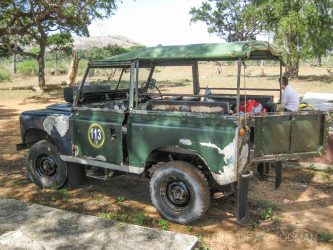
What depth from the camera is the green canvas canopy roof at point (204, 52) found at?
445 centimetres

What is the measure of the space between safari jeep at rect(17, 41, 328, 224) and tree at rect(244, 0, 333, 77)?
21.9 meters

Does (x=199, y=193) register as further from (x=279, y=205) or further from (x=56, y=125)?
(x=56, y=125)

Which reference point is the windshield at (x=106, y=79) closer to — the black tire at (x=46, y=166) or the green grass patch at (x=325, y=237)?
the black tire at (x=46, y=166)

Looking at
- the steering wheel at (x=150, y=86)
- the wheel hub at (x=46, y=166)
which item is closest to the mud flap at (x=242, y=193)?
the steering wheel at (x=150, y=86)

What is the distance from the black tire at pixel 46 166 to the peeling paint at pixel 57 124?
1.07ft

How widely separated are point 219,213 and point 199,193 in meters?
0.86

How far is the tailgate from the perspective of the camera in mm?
4754

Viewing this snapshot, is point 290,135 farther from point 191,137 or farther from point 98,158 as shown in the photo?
point 98,158

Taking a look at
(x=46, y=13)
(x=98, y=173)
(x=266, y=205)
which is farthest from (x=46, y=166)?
(x=46, y=13)

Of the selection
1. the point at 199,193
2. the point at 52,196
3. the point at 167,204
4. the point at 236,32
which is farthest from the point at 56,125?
the point at 236,32

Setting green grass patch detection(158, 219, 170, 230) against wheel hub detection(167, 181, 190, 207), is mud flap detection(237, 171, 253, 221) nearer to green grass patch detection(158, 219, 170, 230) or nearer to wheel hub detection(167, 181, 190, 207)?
wheel hub detection(167, 181, 190, 207)

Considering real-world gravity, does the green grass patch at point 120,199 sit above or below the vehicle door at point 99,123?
below

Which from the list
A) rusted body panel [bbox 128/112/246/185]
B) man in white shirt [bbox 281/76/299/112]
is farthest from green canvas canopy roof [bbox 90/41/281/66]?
man in white shirt [bbox 281/76/299/112]

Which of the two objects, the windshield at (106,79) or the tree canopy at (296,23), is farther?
the tree canopy at (296,23)
